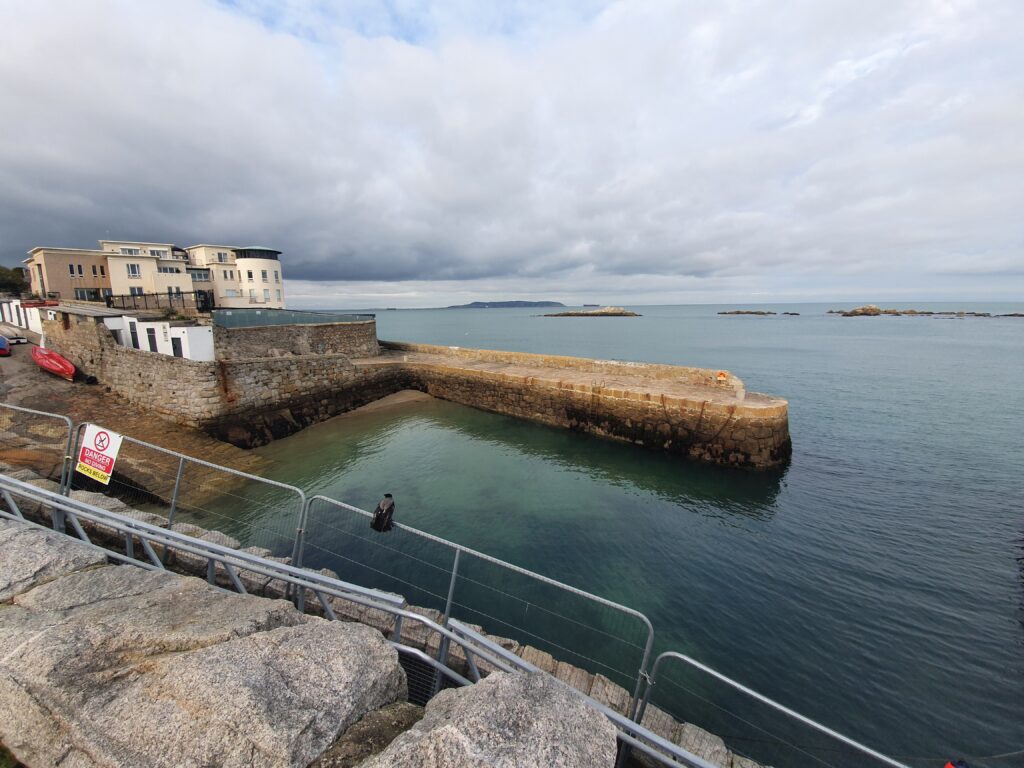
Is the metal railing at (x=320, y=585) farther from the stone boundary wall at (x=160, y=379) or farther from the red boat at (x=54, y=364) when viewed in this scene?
the red boat at (x=54, y=364)

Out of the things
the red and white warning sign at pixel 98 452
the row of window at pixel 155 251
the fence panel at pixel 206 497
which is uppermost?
the row of window at pixel 155 251

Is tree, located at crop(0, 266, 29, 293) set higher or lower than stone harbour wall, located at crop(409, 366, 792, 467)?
higher

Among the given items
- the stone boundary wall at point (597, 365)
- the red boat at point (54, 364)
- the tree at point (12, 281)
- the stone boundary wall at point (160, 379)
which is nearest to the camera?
the stone boundary wall at point (160, 379)

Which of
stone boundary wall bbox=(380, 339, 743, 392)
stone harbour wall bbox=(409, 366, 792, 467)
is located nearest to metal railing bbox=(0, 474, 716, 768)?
stone harbour wall bbox=(409, 366, 792, 467)

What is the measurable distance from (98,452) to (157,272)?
3961 centimetres

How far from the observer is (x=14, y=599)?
131 inches

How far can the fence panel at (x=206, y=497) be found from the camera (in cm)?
1041

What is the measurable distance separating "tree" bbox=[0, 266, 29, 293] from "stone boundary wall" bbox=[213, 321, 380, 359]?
45.9 m

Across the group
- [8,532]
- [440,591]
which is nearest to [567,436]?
[440,591]

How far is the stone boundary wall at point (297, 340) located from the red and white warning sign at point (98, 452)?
526 inches

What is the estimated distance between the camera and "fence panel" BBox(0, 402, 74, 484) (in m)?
10.7

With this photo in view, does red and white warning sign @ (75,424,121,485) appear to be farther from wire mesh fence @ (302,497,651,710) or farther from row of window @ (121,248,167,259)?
row of window @ (121,248,167,259)

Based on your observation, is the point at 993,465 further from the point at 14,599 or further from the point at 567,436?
the point at 14,599

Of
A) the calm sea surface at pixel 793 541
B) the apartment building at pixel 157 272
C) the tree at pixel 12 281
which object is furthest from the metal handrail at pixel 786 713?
the tree at pixel 12 281
